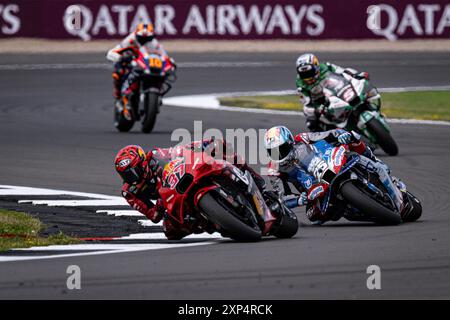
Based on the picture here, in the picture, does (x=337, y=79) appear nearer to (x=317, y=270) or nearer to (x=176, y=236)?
(x=176, y=236)

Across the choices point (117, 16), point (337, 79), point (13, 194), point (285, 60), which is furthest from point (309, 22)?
point (13, 194)

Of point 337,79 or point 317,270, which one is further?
point 337,79

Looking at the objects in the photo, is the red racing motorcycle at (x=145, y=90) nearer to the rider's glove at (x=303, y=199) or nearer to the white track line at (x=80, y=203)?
the white track line at (x=80, y=203)

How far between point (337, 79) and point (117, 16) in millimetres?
18882

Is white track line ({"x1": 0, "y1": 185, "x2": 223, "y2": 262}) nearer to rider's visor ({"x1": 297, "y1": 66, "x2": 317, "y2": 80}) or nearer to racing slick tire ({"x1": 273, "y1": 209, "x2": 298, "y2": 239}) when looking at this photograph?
racing slick tire ({"x1": 273, "y1": 209, "x2": 298, "y2": 239})

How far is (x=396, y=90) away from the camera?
1170 inches

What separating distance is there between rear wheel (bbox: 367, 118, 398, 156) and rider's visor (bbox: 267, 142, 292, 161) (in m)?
6.49

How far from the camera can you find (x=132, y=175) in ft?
38.8

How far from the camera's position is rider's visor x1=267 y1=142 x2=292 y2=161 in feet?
40.9

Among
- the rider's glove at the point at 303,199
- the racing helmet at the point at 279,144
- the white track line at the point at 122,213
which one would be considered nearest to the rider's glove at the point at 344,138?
the racing helmet at the point at 279,144

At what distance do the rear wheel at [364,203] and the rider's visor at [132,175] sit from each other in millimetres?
1908

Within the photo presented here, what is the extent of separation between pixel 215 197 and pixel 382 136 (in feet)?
26.9

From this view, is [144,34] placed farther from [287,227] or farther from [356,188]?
[287,227]

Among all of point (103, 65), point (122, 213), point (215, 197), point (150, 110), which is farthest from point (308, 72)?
point (103, 65)
